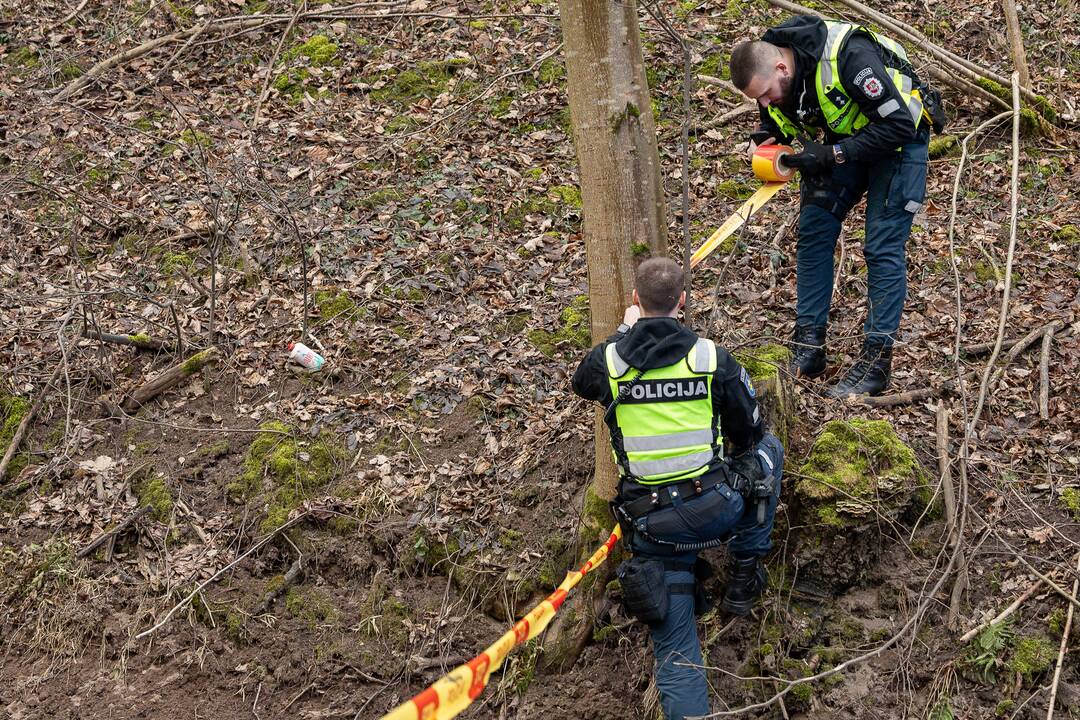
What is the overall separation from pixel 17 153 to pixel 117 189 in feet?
4.10

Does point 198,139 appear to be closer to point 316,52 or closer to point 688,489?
point 316,52

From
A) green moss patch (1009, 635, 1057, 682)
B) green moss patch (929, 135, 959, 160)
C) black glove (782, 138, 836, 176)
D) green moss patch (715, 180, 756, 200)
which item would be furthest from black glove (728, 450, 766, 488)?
green moss patch (929, 135, 959, 160)

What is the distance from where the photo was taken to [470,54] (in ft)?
29.6

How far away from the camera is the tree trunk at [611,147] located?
3951 millimetres

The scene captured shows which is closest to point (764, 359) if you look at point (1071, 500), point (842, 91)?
point (842, 91)

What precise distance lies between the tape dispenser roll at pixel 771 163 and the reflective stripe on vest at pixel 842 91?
0.88 ft

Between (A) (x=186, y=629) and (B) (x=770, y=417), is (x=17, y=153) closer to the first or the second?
(A) (x=186, y=629)

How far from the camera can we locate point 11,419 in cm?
651

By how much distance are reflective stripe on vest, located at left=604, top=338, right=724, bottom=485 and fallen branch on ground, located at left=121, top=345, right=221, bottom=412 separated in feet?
12.3

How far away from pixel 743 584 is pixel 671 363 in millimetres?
1237

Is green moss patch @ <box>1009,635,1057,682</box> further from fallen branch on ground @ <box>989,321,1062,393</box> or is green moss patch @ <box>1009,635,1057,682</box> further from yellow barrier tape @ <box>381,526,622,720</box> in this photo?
yellow barrier tape @ <box>381,526,622,720</box>

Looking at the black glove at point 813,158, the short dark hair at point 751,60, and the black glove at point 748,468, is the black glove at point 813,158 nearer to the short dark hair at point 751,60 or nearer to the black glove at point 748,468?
the short dark hair at point 751,60

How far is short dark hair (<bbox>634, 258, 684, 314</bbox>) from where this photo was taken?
3863mm

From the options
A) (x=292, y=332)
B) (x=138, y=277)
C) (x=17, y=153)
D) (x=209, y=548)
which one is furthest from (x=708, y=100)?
(x=17, y=153)
